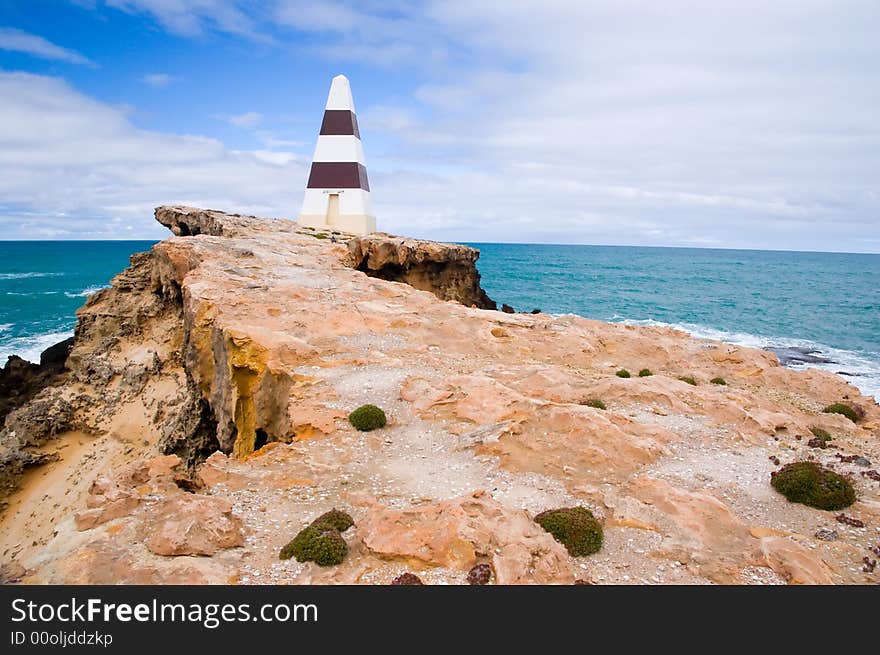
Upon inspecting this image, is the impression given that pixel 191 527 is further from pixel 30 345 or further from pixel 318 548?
pixel 30 345

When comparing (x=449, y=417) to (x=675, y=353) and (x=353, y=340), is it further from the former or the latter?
(x=675, y=353)

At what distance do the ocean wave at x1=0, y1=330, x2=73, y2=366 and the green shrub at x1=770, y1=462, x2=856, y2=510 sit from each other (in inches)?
2418

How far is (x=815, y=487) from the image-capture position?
13.3 meters

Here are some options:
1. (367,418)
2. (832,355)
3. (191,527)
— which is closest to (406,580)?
(191,527)

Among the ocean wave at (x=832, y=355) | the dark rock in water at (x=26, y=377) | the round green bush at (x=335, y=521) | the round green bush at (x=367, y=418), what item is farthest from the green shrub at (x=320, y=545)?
the ocean wave at (x=832, y=355)

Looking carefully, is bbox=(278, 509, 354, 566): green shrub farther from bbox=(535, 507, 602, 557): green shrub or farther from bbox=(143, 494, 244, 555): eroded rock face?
bbox=(535, 507, 602, 557): green shrub

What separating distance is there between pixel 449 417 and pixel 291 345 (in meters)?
6.57

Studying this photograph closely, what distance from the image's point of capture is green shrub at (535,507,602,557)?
11.2 m

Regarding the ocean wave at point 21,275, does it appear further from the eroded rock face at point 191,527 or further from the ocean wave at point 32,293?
the eroded rock face at point 191,527

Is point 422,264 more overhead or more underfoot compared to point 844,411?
more overhead

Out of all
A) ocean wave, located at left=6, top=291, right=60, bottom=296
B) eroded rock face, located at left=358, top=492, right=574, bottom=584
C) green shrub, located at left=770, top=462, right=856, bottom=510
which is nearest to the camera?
eroded rock face, located at left=358, top=492, right=574, bottom=584

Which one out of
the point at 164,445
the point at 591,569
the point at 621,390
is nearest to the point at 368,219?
the point at 164,445

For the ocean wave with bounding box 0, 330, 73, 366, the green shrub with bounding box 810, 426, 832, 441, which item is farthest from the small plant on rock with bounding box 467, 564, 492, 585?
the ocean wave with bounding box 0, 330, 73, 366

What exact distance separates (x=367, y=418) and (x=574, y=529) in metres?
7.09
